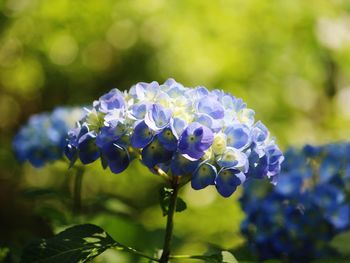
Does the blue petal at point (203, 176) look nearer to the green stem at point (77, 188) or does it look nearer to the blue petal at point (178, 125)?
the blue petal at point (178, 125)

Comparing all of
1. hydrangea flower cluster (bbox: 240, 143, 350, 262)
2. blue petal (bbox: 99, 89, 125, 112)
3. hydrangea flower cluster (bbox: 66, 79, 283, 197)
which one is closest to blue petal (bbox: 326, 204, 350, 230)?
hydrangea flower cluster (bbox: 240, 143, 350, 262)

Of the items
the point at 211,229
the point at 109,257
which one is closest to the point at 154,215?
the point at 211,229

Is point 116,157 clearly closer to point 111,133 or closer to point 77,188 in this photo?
point 111,133

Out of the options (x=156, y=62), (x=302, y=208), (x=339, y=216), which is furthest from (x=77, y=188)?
(x=156, y=62)

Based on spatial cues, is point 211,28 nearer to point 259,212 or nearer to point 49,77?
point 49,77

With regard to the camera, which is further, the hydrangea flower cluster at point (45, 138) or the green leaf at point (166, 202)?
the hydrangea flower cluster at point (45, 138)

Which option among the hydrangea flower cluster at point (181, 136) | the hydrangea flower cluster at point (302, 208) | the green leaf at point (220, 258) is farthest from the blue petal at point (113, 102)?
the hydrangea flower cluster at point (302, 208)
